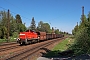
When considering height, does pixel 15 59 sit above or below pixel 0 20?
below

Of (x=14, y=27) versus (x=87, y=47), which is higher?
(x=14, y=27)

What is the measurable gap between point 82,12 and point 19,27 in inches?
2432

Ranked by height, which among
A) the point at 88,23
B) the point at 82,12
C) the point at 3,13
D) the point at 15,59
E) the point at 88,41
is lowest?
the point at 15,59

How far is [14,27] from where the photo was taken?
99875mm

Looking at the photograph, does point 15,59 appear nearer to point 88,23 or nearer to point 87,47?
point 87,47

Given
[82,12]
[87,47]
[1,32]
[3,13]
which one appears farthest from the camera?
[3,13]

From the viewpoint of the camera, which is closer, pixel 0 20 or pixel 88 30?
pixel 88 30

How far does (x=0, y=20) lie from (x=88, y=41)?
84.4 metres

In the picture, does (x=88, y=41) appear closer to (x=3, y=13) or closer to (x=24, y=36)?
(x=24, y=36)

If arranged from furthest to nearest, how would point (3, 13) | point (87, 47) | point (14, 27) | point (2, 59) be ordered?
point (3, 13), point (14, 27), point (87, 47), point (2, 59)

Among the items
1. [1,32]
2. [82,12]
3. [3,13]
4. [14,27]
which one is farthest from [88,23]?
[3,13]

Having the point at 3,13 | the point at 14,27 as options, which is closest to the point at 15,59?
the point at 14,27

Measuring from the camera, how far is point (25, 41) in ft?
121

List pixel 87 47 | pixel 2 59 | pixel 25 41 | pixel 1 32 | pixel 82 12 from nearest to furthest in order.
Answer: pixel 2 59, pixel 87 47, pixel 25 41, pixel 82 12, pixel 1 32
